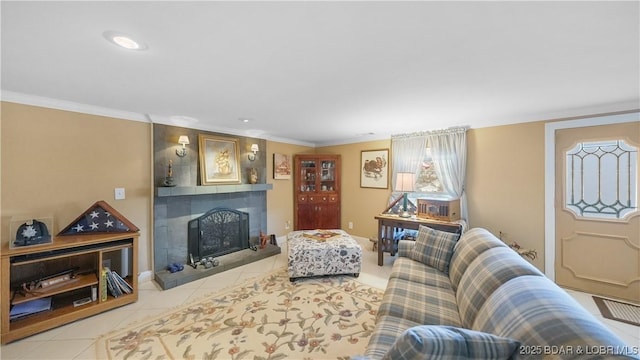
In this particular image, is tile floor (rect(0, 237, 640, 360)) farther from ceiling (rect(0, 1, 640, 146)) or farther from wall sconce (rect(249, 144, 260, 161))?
ceiling (rect(0, 1, 640, 146))

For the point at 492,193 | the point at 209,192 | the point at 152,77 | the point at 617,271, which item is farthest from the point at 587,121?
the point at 209,192

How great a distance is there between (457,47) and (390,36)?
17.7 inches

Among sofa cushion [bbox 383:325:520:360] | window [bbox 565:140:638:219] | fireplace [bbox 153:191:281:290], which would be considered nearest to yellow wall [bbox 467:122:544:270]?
window [bbox 565:140:638:219]

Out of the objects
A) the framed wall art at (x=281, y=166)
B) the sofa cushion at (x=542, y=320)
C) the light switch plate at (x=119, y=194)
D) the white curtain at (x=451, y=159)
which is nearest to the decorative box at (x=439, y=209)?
the white curtain at (x=451, y=159)

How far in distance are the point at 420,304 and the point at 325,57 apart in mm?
1813

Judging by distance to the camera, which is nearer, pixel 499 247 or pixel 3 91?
pixel 499 247

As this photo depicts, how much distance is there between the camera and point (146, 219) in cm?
307

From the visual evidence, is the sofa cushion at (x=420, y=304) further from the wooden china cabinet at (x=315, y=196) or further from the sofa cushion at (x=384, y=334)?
the wooden china cabinet at (x=315, y=196)

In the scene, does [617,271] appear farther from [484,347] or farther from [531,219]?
[484,347]

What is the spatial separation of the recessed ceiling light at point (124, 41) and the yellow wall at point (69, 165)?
72.2 inches

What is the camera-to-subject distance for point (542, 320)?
93 centimetres

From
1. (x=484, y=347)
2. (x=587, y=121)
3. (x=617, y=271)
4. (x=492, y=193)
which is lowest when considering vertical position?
(x=617, y=271)

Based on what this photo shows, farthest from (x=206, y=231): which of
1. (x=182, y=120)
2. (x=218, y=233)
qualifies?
(x=182, y=120)

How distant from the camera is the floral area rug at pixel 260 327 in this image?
5.98ft
